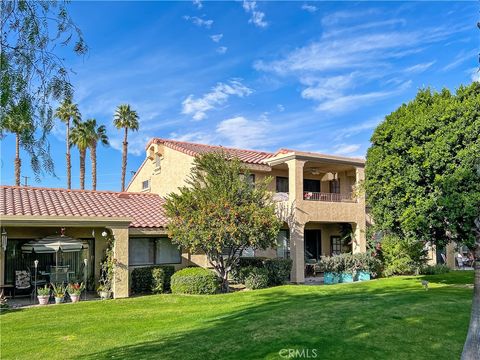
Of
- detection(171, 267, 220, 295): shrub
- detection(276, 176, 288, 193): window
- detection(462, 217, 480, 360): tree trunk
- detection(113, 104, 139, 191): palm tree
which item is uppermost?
detection(113, 104, 139, 191): palm tree

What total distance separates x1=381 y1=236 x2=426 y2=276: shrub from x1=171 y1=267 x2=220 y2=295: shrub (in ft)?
37.4

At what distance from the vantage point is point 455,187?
56.2ft

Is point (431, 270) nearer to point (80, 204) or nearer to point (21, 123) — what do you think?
point (80, 204)

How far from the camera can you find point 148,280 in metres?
21.5

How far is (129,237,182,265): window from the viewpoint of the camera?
2273 centimetres

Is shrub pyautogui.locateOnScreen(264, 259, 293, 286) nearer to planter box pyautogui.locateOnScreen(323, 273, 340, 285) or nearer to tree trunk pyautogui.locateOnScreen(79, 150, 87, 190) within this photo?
planter box pyautogui.locateOnScreen(323, 273, 340, 285)

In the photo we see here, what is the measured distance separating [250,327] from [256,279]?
10.1m

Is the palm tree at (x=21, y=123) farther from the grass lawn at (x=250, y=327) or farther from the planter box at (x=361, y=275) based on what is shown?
the planter box at (x=361, y=275)

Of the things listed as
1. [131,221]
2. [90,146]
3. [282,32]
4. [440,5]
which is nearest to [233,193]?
[131,221]

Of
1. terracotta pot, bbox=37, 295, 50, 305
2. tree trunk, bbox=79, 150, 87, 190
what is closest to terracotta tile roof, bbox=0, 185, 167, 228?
terracotta pot, bbox=37, 295, 50, 305

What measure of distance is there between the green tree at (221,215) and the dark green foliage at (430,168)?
17.6 ft

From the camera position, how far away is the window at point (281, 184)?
2892 cm

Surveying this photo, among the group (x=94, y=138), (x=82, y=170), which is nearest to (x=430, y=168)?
(x=94, y=138)

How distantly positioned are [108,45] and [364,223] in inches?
779
